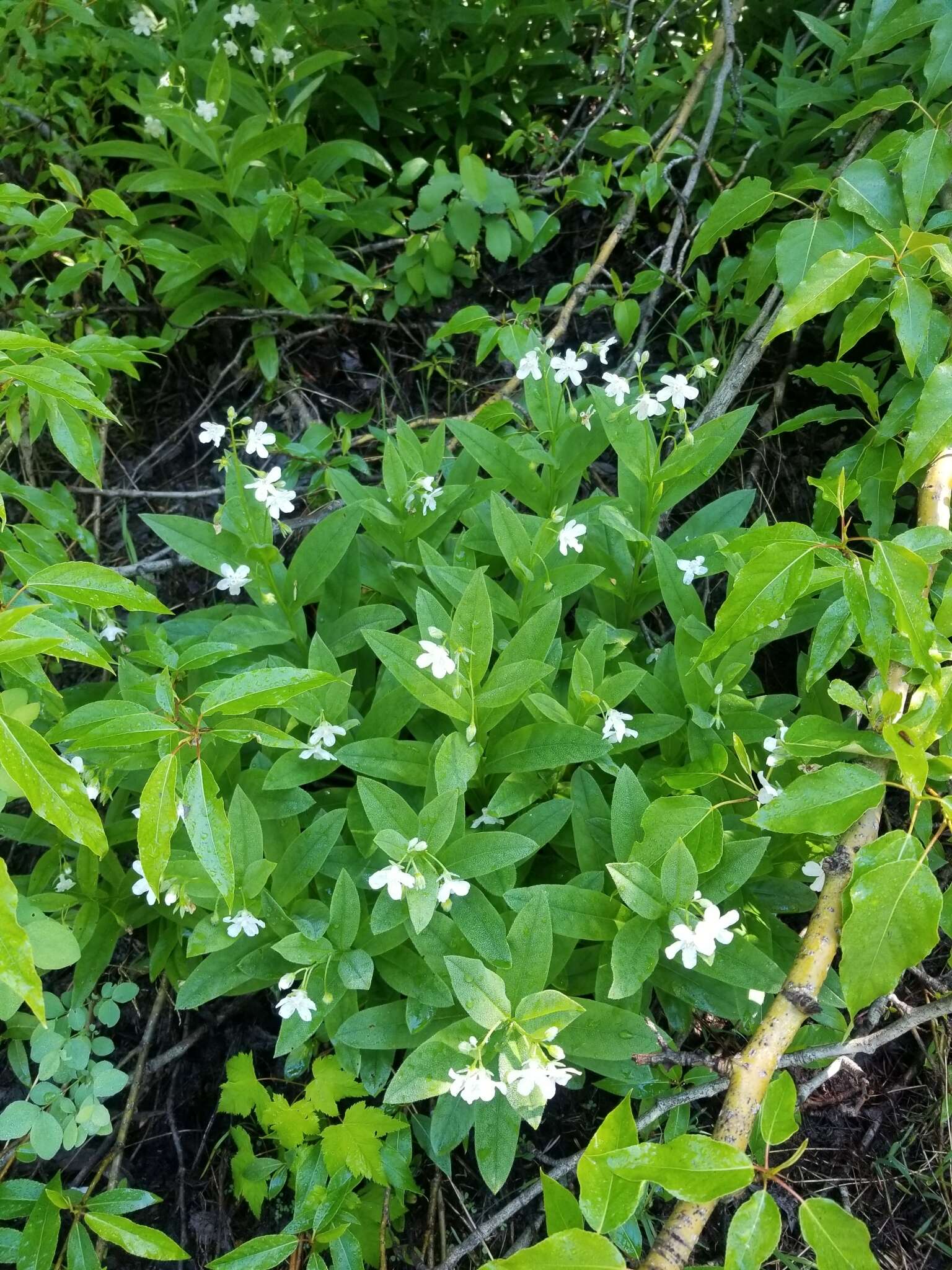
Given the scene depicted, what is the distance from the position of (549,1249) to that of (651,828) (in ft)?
2.52

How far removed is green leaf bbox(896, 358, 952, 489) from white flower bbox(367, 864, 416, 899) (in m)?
1.27

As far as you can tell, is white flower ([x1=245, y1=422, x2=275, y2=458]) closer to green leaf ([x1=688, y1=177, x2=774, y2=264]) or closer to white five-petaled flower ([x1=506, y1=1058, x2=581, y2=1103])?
green leaf ([x1=688, y1=177, x2=774, y2=264])

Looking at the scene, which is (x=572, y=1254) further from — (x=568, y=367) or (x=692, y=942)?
(x=568, y=367)

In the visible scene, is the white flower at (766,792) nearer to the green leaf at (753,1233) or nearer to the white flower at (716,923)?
the white flower at (716,923)

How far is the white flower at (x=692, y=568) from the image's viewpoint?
220 cm

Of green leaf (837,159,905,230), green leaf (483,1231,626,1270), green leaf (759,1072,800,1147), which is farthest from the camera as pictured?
green leaf (837,159,905,230)

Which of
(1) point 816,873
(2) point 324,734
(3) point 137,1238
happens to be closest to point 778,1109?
(1) point 816,873

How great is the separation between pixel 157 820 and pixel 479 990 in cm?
66

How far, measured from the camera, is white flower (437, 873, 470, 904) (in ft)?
5.53

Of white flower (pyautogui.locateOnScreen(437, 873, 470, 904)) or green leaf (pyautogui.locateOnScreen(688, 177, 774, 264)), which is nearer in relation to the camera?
white flower (pyautogui.locateOnScreen(437, 873, 470, 904))

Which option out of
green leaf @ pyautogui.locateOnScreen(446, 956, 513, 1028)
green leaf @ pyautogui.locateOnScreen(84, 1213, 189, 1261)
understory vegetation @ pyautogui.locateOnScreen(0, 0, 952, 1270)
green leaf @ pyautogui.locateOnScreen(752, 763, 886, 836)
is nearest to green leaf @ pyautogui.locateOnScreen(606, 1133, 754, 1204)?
understory vegetation @ pyautogui.locateOnScreen(0, 0, 952, 1270)

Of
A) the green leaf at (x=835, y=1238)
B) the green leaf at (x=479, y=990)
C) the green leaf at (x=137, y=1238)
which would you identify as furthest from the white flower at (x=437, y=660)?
the green leaf at (x=137, y=1238)

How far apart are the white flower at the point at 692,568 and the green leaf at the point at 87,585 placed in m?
1.33

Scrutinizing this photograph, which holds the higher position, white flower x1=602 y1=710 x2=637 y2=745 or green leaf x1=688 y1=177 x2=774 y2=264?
green leaf x1=688 y1=177 x2=774 y2=264
